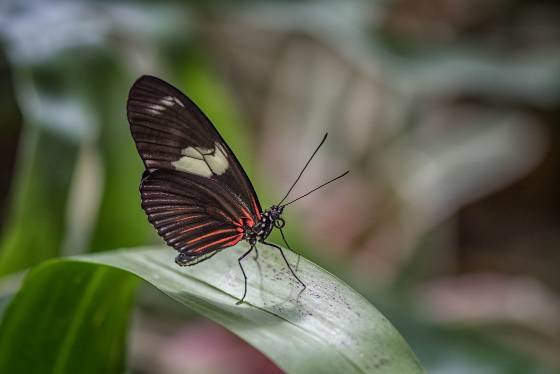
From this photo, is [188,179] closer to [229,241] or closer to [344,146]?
[229,241]

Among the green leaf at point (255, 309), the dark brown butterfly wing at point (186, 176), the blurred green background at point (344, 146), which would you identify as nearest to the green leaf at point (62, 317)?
the green leaf at point (255, 309)

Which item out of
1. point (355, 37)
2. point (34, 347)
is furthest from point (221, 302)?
point (355, 37)

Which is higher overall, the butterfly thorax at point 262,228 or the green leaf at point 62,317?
the butterfly thorax at point 262,228

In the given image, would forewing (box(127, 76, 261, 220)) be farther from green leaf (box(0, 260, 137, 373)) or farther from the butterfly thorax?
green leaf (box(0, 260, 137, 373))

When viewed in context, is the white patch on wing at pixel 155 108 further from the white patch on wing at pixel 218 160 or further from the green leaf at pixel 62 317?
the green leaf at pixel 62 317

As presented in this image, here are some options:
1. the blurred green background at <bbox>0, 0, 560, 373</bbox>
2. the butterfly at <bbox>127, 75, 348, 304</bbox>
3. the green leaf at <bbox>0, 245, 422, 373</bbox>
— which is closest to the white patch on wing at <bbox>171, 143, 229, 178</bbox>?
the butterfly at <bbox>127, 75, 348, 304</bbox>

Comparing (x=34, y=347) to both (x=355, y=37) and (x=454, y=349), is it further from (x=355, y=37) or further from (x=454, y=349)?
(x=355, y=37)
